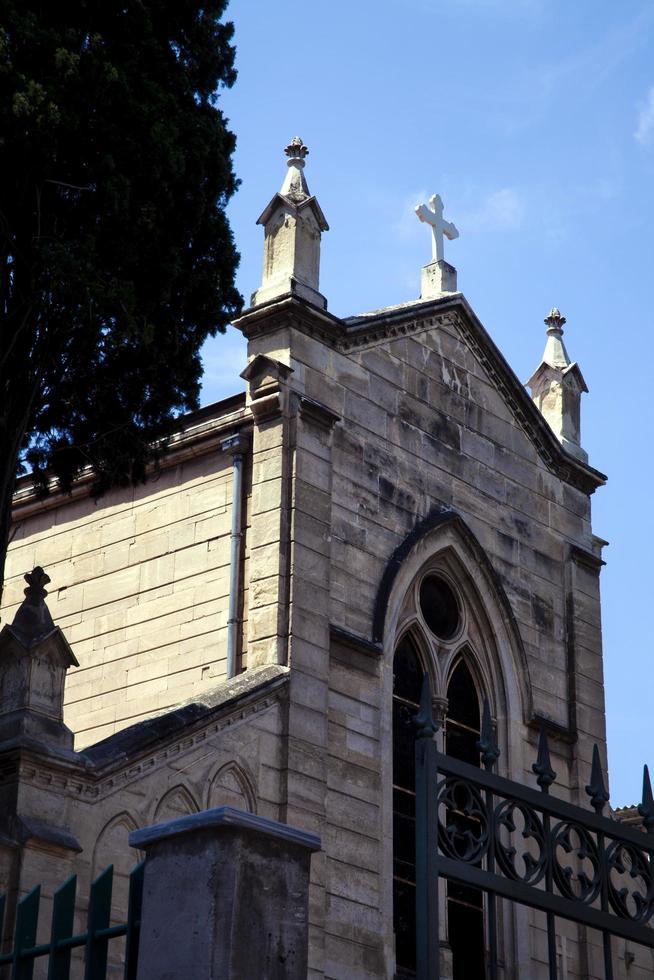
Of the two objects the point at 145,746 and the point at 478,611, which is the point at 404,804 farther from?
the point at 145,746

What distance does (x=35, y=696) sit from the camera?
13875 millimetres

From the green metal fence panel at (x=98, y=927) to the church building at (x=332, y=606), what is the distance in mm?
7301

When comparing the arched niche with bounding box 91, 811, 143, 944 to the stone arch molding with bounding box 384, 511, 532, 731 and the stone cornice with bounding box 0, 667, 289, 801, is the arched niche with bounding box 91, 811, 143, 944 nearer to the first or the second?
the stone cornice with bounding box 0, 667, 289, 801

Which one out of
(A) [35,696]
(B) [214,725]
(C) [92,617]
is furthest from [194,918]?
(C) [92,617]

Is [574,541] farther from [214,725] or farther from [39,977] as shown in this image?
[39,977]

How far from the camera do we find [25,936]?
6762 mm

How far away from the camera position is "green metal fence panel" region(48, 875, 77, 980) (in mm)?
6645

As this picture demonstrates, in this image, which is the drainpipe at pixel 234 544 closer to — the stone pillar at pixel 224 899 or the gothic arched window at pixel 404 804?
the gothic arched window at pixel 404 804

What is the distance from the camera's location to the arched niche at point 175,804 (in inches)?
584

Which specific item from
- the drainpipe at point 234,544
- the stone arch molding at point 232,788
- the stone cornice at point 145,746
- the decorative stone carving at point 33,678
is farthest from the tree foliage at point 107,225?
the stone arch molding at point 232,788

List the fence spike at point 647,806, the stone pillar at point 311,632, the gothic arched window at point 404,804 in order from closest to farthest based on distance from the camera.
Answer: the fence spike at point 647,806
the stone pillar at point 311,632
the gothic arched window at point 404,804

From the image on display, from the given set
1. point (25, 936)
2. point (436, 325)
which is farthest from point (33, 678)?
point (436, 325)

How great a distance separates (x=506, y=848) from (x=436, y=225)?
15.9 m

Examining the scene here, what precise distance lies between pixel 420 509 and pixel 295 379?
92.6 inches
